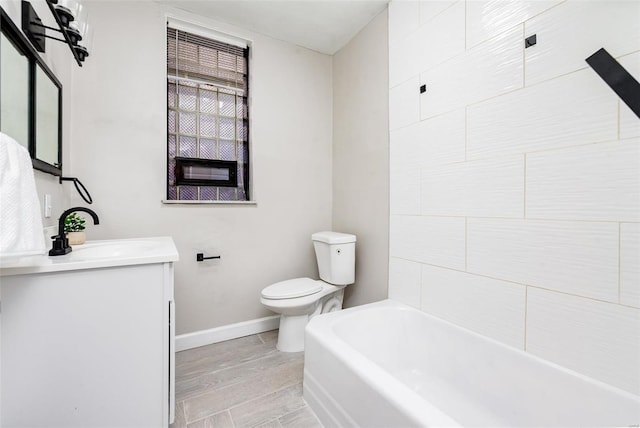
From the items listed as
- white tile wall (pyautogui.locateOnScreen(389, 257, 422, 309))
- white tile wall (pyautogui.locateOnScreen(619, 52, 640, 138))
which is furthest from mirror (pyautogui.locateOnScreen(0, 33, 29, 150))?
white tile wall (pyautogui.locateOnScreen(619, 52, 640, 138))

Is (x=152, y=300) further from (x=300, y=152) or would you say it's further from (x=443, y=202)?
(x=300, y=152)

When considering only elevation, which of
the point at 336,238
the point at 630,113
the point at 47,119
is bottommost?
the point at 336,238

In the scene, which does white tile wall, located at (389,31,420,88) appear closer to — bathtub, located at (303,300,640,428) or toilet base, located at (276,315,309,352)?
bathtub, located at (303,300,640,428)

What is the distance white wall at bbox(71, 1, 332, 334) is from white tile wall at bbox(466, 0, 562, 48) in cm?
143

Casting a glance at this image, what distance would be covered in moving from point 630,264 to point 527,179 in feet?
1.48

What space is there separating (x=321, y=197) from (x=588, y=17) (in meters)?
1.98

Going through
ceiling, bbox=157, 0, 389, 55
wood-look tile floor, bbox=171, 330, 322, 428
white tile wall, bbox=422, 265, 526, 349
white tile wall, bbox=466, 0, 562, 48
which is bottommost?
wood-look tile floor, bbox=171, 330, 322, 428

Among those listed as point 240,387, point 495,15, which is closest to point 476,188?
point 495,15

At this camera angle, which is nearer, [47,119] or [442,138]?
[47,119]

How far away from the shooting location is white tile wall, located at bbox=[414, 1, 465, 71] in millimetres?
1526

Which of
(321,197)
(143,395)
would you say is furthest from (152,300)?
(321,197)

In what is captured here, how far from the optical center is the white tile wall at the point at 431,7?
1.59 m

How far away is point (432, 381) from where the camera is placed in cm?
153

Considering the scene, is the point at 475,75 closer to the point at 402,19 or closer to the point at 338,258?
the point at 402,19
